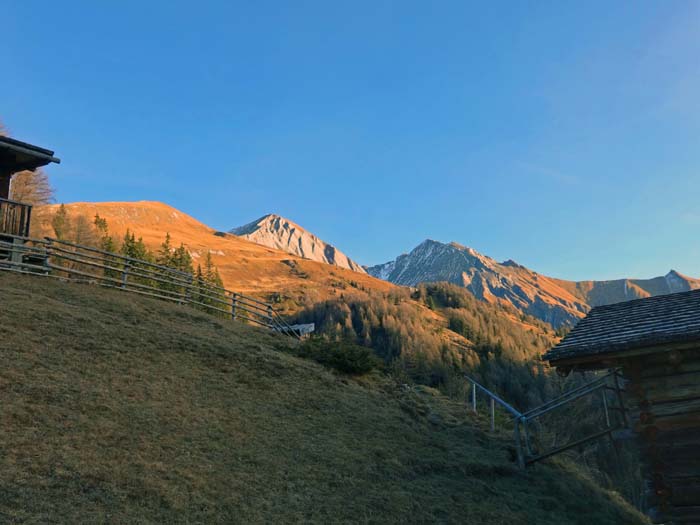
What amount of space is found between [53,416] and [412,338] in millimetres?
77517

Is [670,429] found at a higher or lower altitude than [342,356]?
lower

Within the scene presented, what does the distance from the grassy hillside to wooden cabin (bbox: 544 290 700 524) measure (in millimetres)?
2515

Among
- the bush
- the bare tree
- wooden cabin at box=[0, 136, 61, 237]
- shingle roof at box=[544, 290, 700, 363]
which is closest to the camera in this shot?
shingle roof at box=[544, 290, 700, 363]

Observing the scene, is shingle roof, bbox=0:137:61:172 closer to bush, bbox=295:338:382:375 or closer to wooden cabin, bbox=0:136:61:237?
wooden cabin, bbox=0:136:61:237

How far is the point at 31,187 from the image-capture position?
40281mm

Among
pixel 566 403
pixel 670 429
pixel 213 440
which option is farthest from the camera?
pixel 566 403

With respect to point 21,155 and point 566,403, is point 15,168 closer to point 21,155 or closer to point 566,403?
point 21,155

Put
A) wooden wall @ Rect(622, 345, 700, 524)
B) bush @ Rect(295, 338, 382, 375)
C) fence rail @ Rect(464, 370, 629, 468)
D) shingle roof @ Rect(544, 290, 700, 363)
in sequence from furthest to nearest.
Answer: bush @ Rect(295, 338, 382, 375) → fence rail @ Rect(464, 370, 629, 468) → shingle roof @ Rect(544, 290, 700, 363) → wooden wall @ Rect(622, 345, 700, 524)

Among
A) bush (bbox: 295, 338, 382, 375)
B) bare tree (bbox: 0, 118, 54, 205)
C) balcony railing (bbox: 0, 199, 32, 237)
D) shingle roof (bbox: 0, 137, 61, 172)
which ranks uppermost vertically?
bare tree (bbox: 0, 118, 54, 205)

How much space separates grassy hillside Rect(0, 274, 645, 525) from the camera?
834cm

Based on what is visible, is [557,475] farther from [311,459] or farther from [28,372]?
[28,372]

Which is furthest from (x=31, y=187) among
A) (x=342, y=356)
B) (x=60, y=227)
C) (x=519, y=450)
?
(x=519, y=450)

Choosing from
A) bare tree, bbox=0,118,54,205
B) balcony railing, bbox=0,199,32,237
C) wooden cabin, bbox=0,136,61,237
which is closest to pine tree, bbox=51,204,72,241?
bare tree, bbox=0,118,54,205

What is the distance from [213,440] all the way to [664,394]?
9921 millimetres
